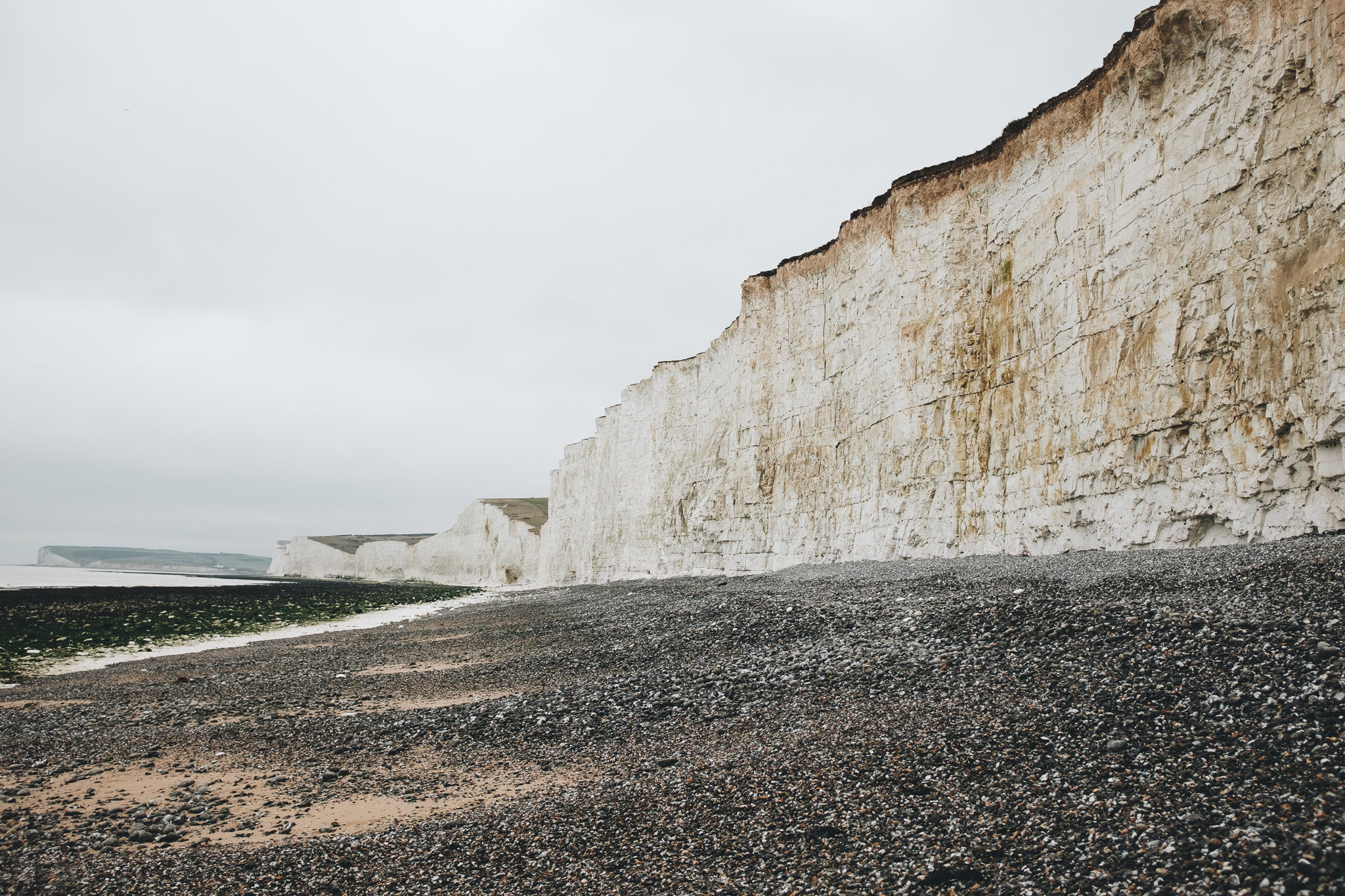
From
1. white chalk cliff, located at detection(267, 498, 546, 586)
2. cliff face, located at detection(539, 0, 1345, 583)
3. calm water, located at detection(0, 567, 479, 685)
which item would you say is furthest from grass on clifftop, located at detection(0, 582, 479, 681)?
cliff face, located at detection(539, 0, 1345, 583)

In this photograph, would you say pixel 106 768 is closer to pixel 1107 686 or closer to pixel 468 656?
pixel 468 656

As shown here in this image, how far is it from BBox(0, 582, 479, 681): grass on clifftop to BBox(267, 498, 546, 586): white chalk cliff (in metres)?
16.6

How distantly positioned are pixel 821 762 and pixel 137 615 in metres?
31.6

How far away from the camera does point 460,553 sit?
76.1 metres

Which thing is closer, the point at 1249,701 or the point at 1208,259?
the point at 1249,701

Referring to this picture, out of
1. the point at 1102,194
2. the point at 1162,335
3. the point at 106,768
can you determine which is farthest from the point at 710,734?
the point at 1102,194

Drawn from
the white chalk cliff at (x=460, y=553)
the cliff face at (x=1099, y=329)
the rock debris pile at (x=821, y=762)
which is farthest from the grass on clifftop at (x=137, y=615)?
the cliff face at (x=1099, y=329)

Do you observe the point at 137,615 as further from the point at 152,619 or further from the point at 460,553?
the point at 460,553

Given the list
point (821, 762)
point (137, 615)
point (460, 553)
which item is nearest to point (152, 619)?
point (137, 615)

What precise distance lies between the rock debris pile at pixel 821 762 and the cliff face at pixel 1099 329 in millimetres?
3192

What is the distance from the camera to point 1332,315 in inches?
406

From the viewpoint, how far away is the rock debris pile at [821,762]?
12.1 feet

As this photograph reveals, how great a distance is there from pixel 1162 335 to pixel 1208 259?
4.98 ft

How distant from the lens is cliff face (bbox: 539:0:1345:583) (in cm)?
1097
